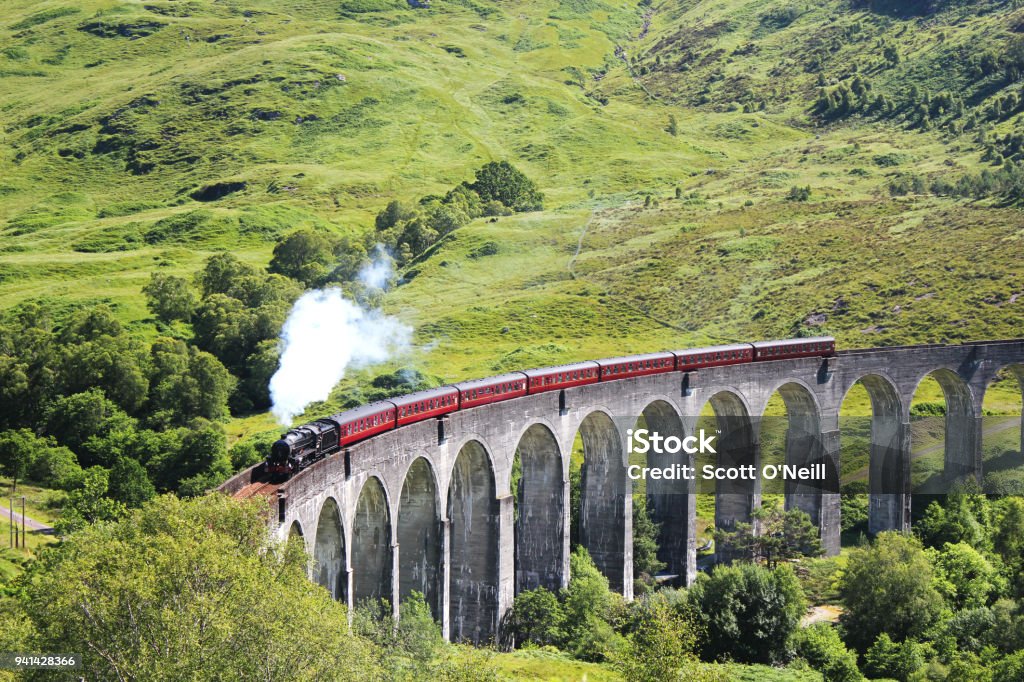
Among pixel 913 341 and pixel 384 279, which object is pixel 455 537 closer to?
pixel 913 341

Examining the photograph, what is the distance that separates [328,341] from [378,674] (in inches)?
2608

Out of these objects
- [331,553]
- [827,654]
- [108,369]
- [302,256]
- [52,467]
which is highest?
[302,256]

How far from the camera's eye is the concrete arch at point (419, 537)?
50.5m

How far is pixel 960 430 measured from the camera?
77938 millimetres

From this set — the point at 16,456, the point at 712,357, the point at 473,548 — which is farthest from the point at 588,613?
the point at 16,456

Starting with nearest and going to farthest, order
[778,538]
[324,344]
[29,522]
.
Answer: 1. [778,538]
2. [29,522]
3. [324,344]

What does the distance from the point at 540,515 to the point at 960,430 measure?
3455 cm

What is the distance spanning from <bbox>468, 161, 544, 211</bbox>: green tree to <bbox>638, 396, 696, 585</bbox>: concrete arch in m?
91.4

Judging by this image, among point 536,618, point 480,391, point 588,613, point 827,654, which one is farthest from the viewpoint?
point 536,618

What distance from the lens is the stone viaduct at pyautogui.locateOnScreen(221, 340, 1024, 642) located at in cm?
4650

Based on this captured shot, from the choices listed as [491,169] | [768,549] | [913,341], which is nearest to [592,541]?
[768,549]

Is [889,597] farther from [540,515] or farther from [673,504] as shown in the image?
[540,515]

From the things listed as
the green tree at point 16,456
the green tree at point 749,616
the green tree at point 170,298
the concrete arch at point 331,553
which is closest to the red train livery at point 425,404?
the concrete arch at point 331,553

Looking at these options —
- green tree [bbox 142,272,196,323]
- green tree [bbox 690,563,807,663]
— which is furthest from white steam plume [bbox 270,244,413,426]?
green tree [bbox 690,563,807,663]
